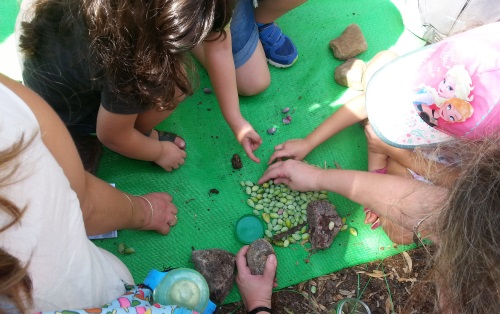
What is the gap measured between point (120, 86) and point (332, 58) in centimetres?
120

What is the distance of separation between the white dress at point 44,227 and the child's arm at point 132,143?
49 centimetres

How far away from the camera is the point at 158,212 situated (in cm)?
169

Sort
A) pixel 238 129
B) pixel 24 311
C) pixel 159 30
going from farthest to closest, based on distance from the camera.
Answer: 1. pixel 238 129
2. pixel 159 30
3. pixel 24 311

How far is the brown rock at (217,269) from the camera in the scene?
62.9 inches

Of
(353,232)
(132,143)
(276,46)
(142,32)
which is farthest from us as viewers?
(276,46)

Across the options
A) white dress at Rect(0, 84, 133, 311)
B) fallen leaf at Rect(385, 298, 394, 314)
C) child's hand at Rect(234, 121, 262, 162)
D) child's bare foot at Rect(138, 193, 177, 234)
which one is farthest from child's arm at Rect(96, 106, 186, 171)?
fallen leaf at Rect(385, 298, 394, 314)

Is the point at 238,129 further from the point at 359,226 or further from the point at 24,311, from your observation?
the point at 24,311

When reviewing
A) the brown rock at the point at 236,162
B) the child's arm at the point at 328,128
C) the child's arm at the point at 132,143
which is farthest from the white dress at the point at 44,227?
the child's arm at the point at 328,128

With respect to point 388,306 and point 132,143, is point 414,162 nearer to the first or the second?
point 388,306

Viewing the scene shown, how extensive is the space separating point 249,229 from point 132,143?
0.57 metres

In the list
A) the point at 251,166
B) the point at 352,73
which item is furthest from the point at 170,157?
the point at 352,73

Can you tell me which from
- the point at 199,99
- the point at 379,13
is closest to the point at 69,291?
the point at 199,99

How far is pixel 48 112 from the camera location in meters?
1.01

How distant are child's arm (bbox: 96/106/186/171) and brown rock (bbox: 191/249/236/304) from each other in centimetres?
39
